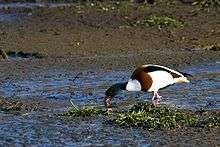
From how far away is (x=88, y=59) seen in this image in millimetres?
16125

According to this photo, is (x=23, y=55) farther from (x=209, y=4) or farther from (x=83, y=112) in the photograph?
(x=209, y=4)

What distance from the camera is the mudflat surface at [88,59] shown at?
954cm

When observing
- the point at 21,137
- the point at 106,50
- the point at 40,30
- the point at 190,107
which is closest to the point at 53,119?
the point at 21,137

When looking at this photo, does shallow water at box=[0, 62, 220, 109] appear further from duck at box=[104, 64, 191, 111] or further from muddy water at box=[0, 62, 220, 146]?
duck at box=[104, 64, 191, 111]

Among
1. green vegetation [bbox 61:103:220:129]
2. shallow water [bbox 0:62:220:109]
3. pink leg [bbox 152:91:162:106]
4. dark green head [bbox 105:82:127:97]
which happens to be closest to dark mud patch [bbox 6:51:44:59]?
shallow water [bbox 0:62:220:109]

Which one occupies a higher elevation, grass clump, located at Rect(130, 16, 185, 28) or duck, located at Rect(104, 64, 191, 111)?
duck, located at Rect(104, 64, 191, 111)

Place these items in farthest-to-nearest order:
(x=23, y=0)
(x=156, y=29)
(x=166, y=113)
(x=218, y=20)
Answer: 1. (x=23, y=0)
2. (x=218, y=20)
3. (x=156, y=29)
4. (x=166, y=113)

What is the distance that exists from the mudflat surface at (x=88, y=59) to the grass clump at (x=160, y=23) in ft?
0.75

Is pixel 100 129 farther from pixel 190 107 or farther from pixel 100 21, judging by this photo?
pixel 100 21

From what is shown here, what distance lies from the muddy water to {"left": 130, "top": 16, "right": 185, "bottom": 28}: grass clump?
4056 millimetres

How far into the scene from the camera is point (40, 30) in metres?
19.4

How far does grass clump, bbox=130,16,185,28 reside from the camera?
776 inches

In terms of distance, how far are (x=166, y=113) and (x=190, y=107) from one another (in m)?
1.01

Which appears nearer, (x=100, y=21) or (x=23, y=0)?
(x=100, y=21)
